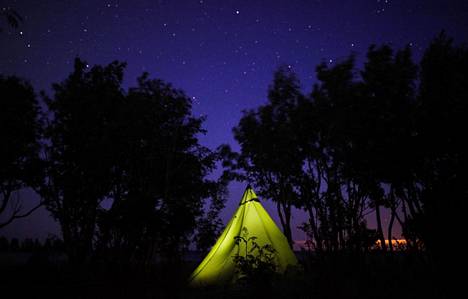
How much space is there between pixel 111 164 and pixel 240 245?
41.4 feet

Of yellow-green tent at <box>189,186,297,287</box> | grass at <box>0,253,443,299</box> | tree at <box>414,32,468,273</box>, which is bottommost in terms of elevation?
grass at <box>0,253,443,299</box>

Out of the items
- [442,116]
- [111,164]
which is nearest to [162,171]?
[111,164]

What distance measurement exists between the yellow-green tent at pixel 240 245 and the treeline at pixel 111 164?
5753 mm

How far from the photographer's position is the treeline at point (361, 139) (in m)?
14.0

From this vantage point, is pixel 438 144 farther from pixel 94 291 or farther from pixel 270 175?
pixel 94 291

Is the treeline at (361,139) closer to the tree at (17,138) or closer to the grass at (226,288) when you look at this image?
the grass at (226,288)

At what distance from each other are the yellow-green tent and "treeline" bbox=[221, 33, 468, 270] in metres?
1.69

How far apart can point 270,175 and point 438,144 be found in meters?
9.86

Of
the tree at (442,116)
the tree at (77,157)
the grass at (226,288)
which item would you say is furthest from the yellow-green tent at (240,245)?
the tree at (77,157)

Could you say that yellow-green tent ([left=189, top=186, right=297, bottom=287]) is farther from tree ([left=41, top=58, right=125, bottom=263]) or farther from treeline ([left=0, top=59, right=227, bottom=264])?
tree ([left=41, top=58, right=125, bottom=263])

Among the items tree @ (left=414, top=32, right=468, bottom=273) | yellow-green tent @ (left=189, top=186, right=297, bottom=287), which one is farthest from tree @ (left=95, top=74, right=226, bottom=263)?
tree @ (left=414, top=32, right=468, bottom=273)

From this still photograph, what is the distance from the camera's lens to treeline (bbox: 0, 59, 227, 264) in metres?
16.9

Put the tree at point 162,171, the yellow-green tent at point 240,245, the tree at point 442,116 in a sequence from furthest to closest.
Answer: the tree at point 162,171
the tree at point 442,116
the yellow-green tent at point 240,245

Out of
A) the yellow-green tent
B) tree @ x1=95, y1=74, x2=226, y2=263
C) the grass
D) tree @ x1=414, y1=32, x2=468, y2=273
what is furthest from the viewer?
→ tree @ x1=95, y1=74, x2=226, y2=263
